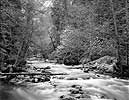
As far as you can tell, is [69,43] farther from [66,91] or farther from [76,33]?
[66,91]

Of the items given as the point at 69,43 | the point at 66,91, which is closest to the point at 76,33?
the point at 69,43

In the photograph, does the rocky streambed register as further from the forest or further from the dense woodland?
the dense woodland

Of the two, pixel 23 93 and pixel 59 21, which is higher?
pixel 59 21

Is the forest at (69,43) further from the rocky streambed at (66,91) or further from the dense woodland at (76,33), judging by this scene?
the rocky streambed at (66,91)

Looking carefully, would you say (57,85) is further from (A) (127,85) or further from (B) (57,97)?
(A) (127,85)

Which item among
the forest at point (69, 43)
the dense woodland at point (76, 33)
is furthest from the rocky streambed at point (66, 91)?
the dense woodland at point (76, 33)

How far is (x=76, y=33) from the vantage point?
19.4m

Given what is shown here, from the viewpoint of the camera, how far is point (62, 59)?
24.7 meters

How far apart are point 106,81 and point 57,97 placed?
4243 mm

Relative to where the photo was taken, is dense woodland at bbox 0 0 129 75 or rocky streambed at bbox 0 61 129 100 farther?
dense woodland at bbox 0 0 129 75

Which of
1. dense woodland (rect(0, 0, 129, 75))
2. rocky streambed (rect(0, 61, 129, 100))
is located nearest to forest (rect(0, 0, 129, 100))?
dense woodland (rect(0, 0, 129, 75))

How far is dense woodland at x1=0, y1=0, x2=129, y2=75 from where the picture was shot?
8.29 metres

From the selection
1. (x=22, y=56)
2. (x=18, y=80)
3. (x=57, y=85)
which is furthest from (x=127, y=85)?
(x=22, y=56)

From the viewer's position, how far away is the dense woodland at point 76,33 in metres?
8.29
